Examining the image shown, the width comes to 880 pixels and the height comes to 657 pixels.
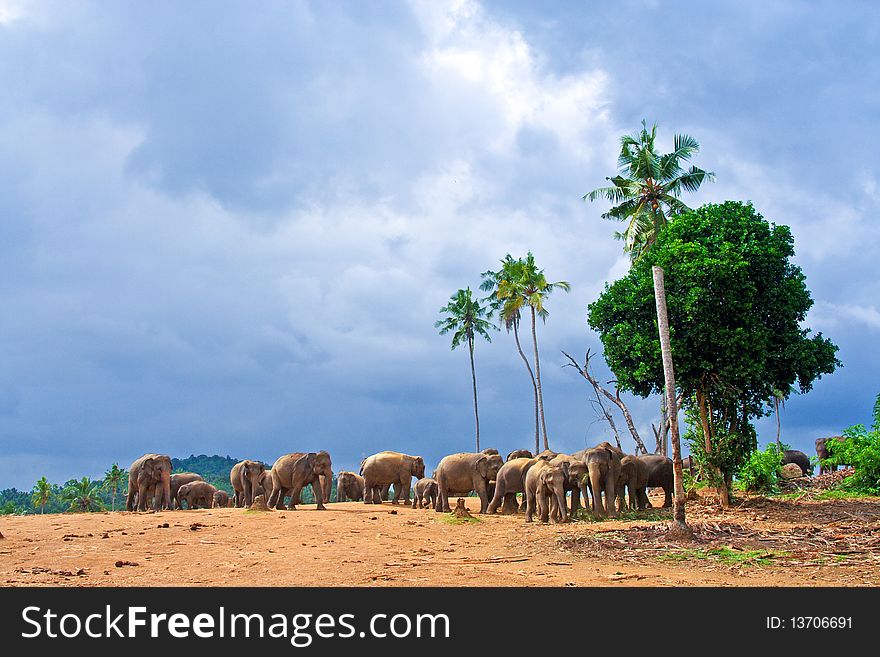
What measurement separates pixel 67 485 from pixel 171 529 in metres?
82.1

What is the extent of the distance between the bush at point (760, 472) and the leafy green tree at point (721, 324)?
6.69 feet

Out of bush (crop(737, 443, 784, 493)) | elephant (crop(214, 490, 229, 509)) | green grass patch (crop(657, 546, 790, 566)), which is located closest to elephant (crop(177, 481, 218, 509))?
elephant (crop(214, 490, 229, 509))

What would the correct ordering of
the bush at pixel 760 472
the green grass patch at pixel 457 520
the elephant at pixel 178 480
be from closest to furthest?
1. the green grass patch at pixel 457 520
2. the bush at pixel 760 472
3. the elephant at pixel 178 480

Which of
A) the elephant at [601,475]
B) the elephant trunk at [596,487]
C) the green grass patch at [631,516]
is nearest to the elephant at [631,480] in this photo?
the green grass patch at [631,516]

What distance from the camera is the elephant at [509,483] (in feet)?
86.9

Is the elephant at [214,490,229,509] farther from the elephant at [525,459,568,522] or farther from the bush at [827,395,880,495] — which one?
the bush at [827,395,880,495]

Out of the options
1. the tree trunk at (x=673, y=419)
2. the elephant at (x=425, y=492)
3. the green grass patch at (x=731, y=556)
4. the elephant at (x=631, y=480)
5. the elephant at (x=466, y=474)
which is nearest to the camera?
the green grass patch at (x=731, y=556)

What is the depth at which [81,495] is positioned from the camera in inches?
3398

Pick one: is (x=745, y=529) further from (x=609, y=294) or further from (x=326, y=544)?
(x=609, y=294)

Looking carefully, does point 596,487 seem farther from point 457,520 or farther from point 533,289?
point 533,289

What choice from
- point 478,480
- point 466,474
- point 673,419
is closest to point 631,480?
point 478,480

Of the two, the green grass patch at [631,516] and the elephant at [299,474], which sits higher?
the elephant at [299,474]

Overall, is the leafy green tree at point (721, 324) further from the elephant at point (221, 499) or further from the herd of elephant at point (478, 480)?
the elephant at point (221, 499)

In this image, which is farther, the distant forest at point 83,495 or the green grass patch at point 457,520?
the distant forest at point 83,495
